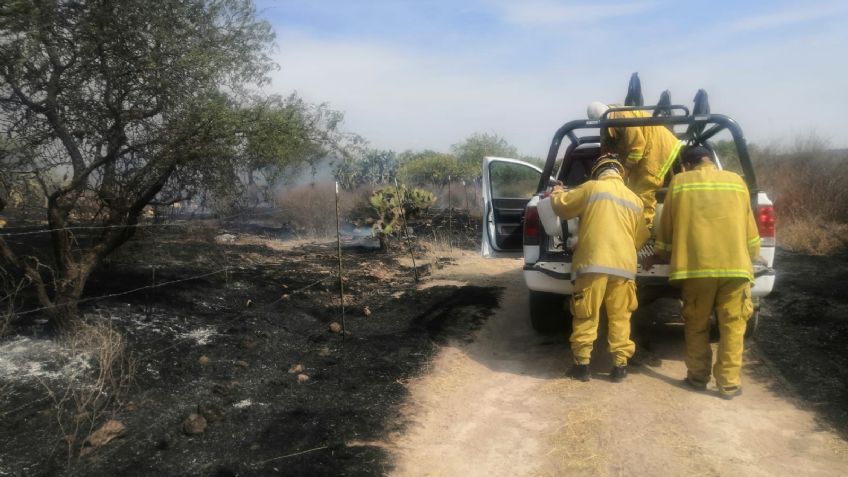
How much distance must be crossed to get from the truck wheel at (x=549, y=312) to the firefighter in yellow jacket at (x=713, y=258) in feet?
4.53

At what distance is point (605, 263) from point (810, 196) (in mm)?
10869

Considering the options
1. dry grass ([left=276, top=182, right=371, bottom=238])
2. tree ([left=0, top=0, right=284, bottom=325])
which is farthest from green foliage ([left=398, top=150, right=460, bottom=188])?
tree ([left=0, top=0, right=284, bottom=325])

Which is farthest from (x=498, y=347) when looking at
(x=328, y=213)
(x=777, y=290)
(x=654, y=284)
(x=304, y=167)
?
(x=328, y=213)

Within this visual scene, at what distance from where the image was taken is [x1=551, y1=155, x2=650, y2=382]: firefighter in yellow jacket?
440cm

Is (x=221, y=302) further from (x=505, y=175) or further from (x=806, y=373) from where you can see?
(x=806, y=373)

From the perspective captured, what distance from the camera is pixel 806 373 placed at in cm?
467

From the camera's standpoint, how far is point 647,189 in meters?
5.30

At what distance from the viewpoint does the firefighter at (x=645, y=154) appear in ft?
17.3

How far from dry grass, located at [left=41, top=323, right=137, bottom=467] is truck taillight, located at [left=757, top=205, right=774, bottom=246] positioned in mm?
4795

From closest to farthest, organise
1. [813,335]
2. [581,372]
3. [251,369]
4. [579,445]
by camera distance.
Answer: [579,445], [581,372], [251,369], [813,335]

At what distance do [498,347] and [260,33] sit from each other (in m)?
4.87

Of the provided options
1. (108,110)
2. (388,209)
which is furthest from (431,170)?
(108,110)

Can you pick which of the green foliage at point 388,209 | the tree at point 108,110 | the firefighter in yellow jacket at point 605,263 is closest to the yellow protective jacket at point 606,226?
the firefighter in yellow jacket at point 605,263

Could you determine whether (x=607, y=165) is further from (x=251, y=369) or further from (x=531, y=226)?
(x=251, y=369)
